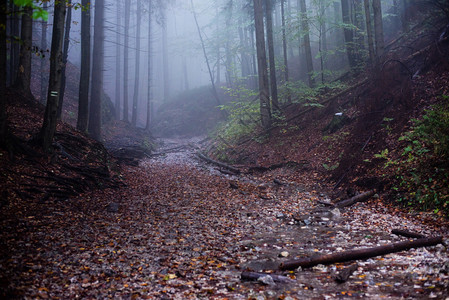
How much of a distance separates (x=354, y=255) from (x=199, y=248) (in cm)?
277

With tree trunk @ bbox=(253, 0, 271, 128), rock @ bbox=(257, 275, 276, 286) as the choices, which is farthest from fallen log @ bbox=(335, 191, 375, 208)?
tree trunk @ bbox=(253, 0, 271, 128)

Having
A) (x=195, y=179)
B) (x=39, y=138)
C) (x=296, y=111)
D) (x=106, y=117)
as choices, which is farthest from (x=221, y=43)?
(x=39, y=138)

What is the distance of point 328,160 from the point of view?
1109 centimetres

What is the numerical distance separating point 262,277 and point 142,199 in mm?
5708

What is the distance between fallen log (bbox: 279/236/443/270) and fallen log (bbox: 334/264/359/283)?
1.00 ft

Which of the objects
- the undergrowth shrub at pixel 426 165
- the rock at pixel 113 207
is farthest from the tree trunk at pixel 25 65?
the undergrowth shrub at pixel 426 165

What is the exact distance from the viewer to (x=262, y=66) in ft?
54.9

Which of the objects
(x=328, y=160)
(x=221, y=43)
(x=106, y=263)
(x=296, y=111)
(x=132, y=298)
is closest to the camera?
(x=132, y=298)

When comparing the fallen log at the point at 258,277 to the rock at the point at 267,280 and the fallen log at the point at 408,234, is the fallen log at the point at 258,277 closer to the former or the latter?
the rock at the point at 267,280

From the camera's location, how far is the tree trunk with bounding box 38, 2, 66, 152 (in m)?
8.23

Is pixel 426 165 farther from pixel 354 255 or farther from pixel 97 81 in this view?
pixel 97 81

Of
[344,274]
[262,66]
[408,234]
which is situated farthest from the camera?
[262,66]

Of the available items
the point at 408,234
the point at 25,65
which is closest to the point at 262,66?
the point at 25,65

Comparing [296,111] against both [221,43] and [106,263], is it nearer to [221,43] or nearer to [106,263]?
[106,263]
